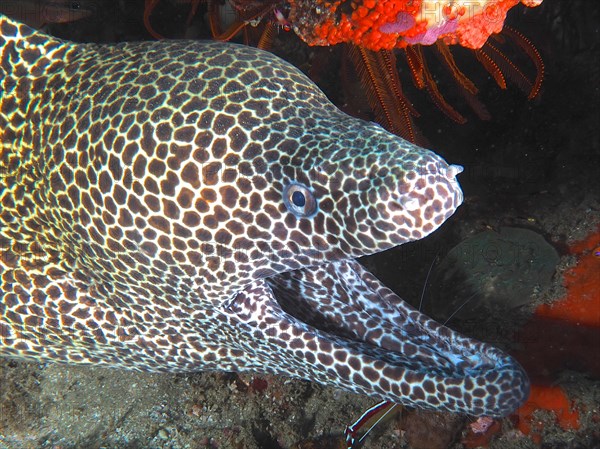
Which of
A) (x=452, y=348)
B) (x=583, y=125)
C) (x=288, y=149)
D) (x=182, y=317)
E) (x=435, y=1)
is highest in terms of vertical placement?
(x=435, y=1)

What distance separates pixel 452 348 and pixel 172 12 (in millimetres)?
4025

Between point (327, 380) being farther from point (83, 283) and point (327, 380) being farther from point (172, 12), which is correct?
point (172, 12)

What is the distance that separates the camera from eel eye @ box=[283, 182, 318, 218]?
2.26 m

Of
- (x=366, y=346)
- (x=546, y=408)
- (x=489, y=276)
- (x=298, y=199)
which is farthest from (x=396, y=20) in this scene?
(x=546, y=408)

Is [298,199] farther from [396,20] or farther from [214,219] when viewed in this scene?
[396,20]

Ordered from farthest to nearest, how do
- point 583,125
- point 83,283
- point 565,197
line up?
point 583,125
point 565,197
point 83,283

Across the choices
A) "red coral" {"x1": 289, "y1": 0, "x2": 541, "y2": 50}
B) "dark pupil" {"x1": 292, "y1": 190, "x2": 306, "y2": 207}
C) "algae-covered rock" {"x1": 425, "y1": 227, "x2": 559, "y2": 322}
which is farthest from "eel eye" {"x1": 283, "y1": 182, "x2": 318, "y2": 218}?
"algae-covered rock" {"x1": 425, "y1": 227, "x2": 559, "y2": 322}

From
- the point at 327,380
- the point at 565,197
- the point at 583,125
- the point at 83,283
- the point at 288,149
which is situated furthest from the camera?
the point at 583,125

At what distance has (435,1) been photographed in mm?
2734

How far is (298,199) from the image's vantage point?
7.46 feet

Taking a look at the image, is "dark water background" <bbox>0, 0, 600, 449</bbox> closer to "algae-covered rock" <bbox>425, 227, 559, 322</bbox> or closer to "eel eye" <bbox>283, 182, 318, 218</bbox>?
"algae-covered rock" <bbox>425, 227, 559, 322</bbox>

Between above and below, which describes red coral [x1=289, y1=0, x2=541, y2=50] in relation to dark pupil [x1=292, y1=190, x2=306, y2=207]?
above

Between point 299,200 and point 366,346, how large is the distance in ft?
3.39

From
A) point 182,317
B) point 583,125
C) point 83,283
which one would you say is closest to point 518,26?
point 583,125
